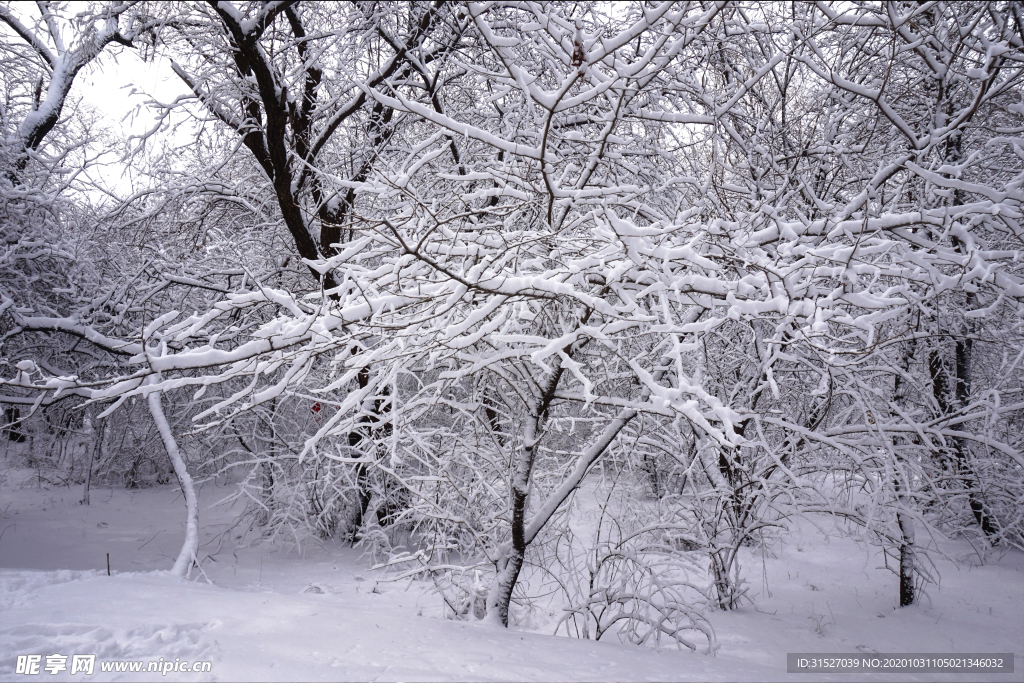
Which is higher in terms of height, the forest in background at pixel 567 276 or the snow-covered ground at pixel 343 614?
the forest in background at pixel 567 276

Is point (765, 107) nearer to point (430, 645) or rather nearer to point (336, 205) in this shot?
point (336, 205)

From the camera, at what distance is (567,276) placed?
108 inches

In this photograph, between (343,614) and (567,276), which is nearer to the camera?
(567,276)

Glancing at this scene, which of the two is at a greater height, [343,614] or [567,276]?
[567,276]

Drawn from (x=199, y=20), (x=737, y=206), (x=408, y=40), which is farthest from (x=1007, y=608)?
(x=199, y=20)

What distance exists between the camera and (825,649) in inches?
168

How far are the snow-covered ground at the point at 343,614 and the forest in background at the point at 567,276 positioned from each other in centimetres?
44

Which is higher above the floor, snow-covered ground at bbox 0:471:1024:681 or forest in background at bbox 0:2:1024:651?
forest in background at bbox 0:2:1024:651

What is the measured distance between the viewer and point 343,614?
11.1 ft

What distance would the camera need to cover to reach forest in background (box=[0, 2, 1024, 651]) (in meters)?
2.68

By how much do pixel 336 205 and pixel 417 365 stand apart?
316 centimetres

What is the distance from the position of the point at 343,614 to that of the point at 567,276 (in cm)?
238

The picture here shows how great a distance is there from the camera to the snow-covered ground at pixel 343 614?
8.30 ft

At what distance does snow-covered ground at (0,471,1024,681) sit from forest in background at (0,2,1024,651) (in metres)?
0.44
